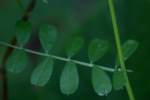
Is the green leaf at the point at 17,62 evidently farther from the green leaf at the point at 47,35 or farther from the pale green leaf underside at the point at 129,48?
the pale green leaf underside at the point at 129,48

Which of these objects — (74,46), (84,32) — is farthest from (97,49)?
(84,32)

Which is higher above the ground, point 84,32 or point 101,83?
point 101,83

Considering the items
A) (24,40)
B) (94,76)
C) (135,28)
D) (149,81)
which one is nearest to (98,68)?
(94,76)

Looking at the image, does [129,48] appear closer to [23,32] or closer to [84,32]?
[23,32]

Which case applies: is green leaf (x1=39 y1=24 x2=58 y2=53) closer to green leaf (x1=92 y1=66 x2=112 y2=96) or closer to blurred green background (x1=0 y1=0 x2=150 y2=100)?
green leaf (x1=92 y1=66 x2=112 y2=96)

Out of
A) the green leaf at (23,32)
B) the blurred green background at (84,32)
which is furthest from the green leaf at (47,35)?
the blurred green background at (84,32)
